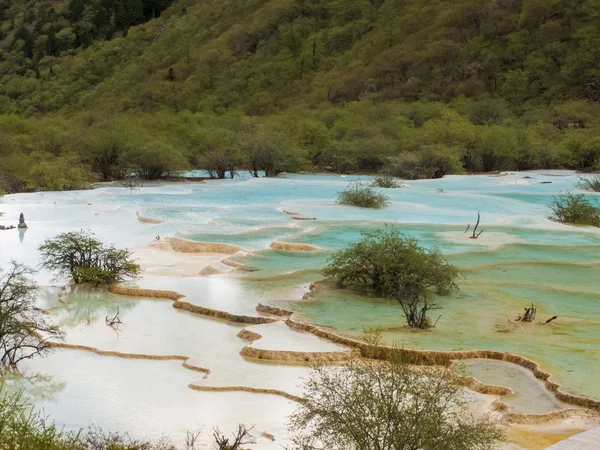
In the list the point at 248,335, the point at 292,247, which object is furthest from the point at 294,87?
the point at 248,335

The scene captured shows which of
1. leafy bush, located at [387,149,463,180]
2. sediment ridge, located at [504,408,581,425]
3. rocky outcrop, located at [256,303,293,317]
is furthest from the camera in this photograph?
leafy bush, located at [387,149,463,180]

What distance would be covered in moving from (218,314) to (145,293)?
1842 millimetres

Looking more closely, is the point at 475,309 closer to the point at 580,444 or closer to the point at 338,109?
the point at 580,444

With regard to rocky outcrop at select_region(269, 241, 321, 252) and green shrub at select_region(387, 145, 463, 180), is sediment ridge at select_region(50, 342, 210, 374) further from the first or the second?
green shrub at select_region(387, 145, 463, 180)

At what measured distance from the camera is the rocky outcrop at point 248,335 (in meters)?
10.7

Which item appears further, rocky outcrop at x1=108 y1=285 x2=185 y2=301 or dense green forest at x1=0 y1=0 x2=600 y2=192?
dense green forest at x1=0 y1=0 x2=600 y2=192

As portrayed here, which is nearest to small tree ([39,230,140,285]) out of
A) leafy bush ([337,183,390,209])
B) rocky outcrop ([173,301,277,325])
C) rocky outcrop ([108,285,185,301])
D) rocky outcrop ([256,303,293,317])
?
rocky outcrop ([108,285,185,301])

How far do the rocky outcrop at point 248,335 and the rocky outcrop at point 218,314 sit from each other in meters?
0.51

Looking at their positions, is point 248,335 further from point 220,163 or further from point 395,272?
point 220,163

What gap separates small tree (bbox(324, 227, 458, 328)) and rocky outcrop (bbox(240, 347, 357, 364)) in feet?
7.56

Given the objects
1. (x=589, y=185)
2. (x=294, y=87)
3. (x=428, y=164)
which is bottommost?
(x=589, y=185)

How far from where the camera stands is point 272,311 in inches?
466

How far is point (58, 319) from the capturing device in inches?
464

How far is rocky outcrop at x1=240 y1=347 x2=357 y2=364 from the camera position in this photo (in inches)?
387
